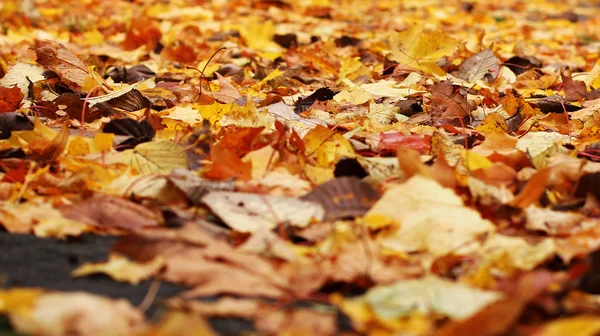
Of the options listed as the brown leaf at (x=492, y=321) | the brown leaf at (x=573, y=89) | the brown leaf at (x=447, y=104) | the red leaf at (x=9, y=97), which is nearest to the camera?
the brown leaf at (x=492, y=321)

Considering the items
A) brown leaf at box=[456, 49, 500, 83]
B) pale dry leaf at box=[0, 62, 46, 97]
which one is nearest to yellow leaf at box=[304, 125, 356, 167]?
pale dry leaf at box=[0, 62, 46, 97]

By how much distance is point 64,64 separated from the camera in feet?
7.88

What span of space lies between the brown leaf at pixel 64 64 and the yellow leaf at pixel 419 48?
117 cm

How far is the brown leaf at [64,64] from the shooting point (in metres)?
2.37

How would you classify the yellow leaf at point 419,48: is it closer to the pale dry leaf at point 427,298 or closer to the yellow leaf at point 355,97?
the yellow leaf at point 355,97

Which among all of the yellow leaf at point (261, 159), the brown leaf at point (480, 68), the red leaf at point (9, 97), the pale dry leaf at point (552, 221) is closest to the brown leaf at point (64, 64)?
the red leaf at point (9, 97)

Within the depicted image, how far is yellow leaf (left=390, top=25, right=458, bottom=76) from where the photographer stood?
2.78m

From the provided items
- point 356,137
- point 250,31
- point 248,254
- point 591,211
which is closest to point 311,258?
point 248,254

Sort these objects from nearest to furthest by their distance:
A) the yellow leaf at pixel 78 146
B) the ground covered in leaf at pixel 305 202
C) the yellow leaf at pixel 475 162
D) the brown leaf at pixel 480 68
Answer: the ground covered in leaf at pixel 305 202, the yellow leaf at pixel 475 162, the yellow leaf at pixel 78 146, the brown leaf at pixel 480 68

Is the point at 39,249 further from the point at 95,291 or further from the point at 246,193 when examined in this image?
the point at 246,193

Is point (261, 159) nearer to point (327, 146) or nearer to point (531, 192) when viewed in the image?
point (327, 146)

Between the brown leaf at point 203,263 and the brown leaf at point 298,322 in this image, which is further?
the brown leaf at point 203,263

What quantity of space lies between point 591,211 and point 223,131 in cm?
94

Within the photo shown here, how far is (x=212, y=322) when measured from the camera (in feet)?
3.44
